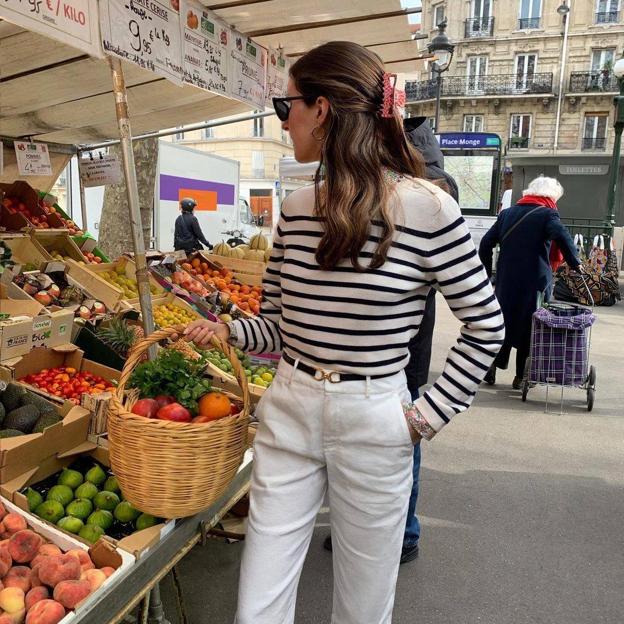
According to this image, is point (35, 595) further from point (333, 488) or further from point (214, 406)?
point (333, 488)

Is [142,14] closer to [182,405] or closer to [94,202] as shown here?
[182,405]

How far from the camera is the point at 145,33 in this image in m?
2.72

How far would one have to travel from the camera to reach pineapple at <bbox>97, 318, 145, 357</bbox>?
3.48m

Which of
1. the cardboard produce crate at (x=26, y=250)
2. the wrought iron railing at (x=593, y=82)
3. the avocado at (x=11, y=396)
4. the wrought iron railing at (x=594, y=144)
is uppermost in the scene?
the wrought iron railing at (x=593, y=82)

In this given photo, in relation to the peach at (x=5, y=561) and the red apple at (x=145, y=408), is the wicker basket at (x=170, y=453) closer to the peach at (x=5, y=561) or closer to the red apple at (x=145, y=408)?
the red apple at (x=145, y=408)

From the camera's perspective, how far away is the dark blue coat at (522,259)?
218 inches

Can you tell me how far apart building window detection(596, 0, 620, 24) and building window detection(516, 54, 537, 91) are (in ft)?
12.7

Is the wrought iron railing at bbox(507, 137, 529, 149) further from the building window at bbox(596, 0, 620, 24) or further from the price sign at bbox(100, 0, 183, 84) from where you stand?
the price sign at bbox(100, 0, 183, 84)

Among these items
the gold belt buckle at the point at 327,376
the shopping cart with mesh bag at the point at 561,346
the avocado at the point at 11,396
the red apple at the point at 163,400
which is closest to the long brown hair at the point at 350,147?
the gold belt buckle at the point at 327,376

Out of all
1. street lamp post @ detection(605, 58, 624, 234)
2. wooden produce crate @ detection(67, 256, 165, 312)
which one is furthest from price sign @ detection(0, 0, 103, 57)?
street lamp post @ detection(605, 58, 624, 234)

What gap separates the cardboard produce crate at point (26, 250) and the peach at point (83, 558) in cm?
291

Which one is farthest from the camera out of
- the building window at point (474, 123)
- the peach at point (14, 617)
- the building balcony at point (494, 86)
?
the building window at point (474, 123)

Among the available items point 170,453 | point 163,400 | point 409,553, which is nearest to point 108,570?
point 170,453

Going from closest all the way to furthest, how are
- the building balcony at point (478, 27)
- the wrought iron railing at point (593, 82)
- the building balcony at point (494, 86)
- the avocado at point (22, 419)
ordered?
the avocado at point (22, 419), the wrought iron railing at point (593, 82), the building balcony at point (494, 86), the building balcony at point (478, 27)
